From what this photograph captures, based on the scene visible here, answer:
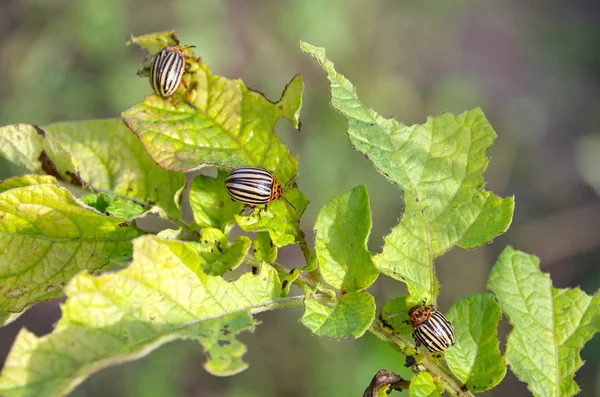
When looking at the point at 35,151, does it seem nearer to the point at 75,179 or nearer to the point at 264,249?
the point at 75,179

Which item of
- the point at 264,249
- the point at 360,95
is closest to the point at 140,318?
the point at 264,249

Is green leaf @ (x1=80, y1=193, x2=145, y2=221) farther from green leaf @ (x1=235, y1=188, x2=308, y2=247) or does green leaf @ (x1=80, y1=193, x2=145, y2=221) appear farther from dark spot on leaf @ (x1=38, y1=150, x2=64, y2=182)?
green leaf @ (x1=235, y1=188, x2=308, y2=247)

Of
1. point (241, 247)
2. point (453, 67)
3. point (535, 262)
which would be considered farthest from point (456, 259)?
point (241, 247)

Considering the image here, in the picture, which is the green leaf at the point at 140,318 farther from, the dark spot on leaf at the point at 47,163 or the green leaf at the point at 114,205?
the dark spot on leaf at the point at 47,163

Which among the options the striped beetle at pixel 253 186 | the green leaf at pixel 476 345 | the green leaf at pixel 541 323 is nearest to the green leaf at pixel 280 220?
the striped beetle at pixel 253 186

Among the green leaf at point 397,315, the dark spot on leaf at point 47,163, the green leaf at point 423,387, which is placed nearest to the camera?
the green leaf at point 423,387

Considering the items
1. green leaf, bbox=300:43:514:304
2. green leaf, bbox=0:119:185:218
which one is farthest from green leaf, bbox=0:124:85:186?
green leaf, bbox=300:43:514:304
